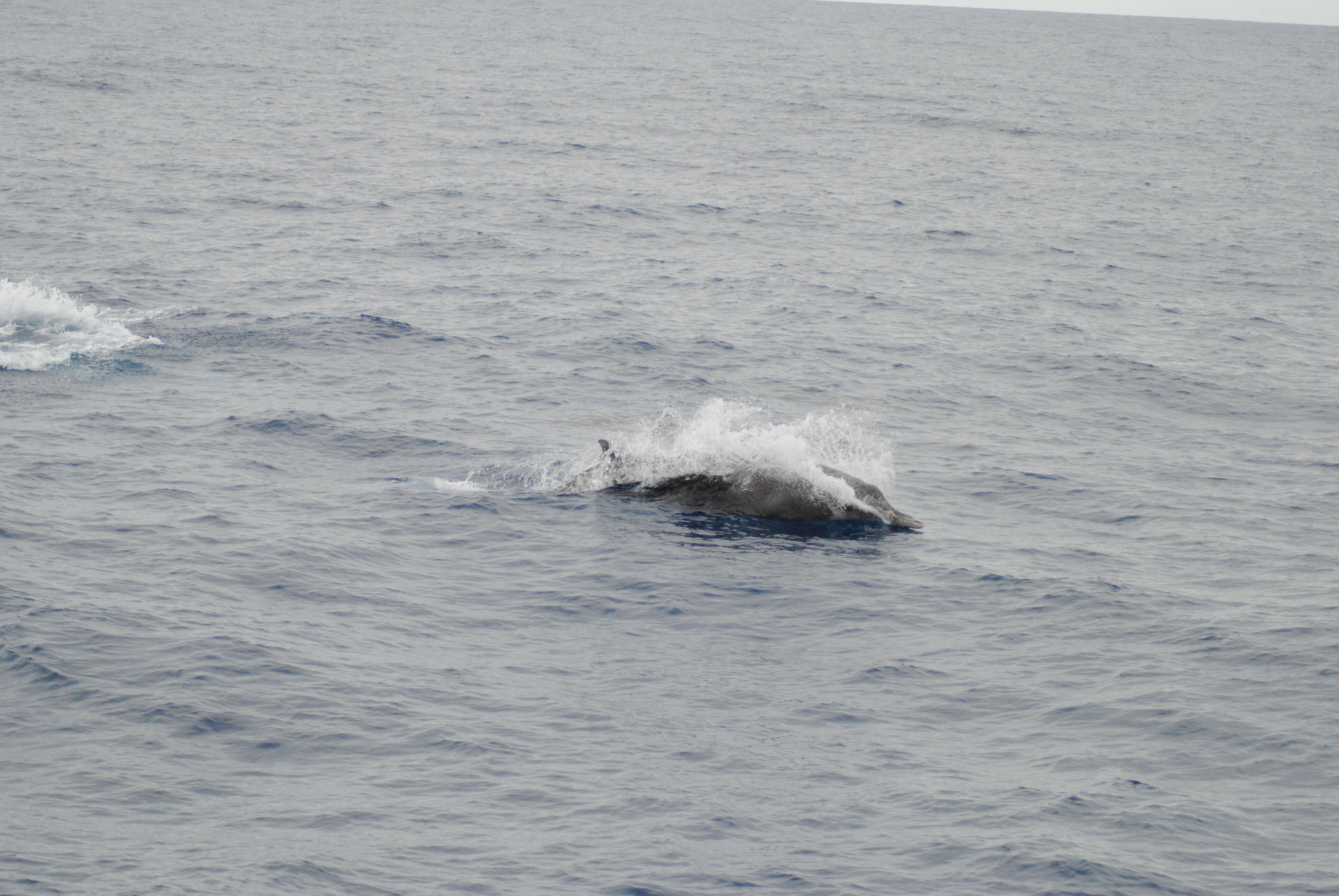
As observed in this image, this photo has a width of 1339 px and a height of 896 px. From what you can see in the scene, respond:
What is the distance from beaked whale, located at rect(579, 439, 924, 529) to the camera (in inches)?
941

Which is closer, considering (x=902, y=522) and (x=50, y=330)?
(x=902, y=522)

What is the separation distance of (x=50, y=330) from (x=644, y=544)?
18.3 metres

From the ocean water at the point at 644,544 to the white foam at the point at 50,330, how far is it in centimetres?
15

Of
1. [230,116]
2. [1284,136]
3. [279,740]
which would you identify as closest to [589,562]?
[279,740]

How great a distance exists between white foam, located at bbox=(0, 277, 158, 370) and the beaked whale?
589 inches

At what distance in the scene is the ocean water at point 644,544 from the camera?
1429cm

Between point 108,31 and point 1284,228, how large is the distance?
3529 inches

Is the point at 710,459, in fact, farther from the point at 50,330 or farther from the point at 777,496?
the point at 50,330

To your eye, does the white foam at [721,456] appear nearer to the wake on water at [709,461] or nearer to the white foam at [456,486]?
the wake on water at [709,461]

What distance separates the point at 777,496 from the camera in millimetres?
24000

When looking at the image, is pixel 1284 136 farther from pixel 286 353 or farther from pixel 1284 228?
pixel 286 353

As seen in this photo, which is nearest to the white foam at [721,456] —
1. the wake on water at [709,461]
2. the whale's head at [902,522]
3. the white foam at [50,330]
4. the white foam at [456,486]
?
the wake on water at [709,461]

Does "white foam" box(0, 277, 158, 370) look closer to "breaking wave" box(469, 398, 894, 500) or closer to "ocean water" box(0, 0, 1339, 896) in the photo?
"ocean water" box(0, 0, 1339, 896)

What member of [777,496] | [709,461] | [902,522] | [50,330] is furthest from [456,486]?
[50,330]
